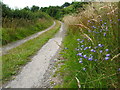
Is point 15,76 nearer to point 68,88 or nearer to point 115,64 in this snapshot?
point 68,88

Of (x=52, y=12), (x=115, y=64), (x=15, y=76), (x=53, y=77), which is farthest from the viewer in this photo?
(x=52, y=12)

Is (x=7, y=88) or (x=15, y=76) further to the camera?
(x=15, y=76)

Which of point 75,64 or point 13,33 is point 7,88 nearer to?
point 75,64

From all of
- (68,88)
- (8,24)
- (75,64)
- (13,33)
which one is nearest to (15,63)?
(75,64)

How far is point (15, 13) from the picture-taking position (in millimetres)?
13383

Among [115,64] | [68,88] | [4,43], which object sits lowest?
[4,43]

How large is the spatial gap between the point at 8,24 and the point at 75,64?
866 cm

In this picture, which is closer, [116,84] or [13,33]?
[116,84]

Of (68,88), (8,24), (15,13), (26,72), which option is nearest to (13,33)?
(8,24)

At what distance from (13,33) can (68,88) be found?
764 centimetres

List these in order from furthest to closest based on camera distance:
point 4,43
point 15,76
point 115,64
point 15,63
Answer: point 4,43, point 15,63, point 15,76, point 115,64

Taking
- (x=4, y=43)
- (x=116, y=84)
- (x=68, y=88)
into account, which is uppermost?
(x=116, y=84)

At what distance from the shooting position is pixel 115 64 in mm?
2023

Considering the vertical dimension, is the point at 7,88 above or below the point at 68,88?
below
